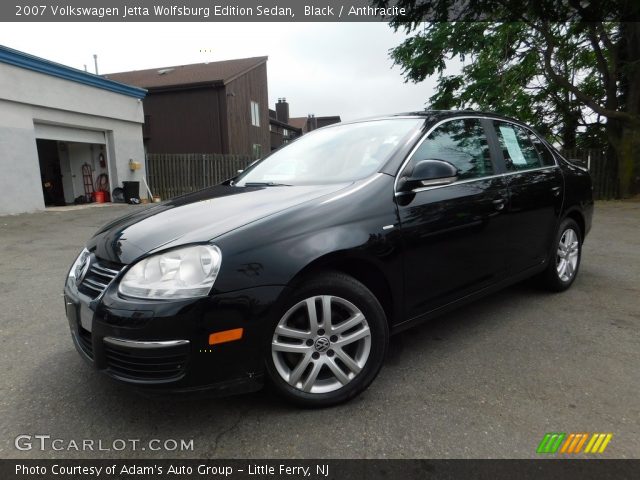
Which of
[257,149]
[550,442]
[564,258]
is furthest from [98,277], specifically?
[257,149]

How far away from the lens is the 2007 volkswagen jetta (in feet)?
6.36

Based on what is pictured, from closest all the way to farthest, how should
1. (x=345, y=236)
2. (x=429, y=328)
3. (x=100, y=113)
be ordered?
1. (x=345, y=236)
2. (x=429, y=328)
3. (x=100, y=113)

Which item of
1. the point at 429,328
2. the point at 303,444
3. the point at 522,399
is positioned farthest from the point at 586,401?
the point at 303,444

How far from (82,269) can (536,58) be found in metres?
15.7

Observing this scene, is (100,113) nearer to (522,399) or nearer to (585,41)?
(522,399)

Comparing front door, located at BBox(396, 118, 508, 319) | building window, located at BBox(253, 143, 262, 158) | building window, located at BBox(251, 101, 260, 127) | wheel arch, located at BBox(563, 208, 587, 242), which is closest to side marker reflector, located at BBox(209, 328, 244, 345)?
front door, located at BBox(396, 118, 508, 319)

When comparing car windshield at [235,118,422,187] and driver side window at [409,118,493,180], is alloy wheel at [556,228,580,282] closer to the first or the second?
driver side window at [409,118,493,180]

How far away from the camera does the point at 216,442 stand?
2.03 metres

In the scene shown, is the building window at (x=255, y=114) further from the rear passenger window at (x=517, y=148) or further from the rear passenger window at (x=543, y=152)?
the rear passenger window at (x=517, y=148)

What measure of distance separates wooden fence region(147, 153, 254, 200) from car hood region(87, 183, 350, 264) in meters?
14.9

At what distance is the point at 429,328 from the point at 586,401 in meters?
1.19

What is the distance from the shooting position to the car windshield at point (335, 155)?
2783 millimetres

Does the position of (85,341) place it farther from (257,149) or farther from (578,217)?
(257,149)

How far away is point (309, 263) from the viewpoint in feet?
6.96
